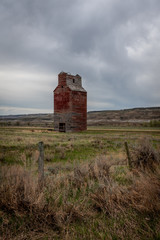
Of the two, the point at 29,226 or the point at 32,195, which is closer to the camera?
the point at 29,226

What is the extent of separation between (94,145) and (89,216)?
14321 millimetres

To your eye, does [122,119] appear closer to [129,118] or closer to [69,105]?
[129,118]

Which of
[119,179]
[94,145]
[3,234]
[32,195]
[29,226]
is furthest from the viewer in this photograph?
[94,145]

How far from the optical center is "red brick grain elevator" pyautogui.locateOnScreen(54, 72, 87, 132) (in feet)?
105

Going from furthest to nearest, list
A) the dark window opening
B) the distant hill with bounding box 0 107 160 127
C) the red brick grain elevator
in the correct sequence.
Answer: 1. the distant hill with bounding box 0 107 160 127
2. the dark window opening
3. the red brick grain elevator

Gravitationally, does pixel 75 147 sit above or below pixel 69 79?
below

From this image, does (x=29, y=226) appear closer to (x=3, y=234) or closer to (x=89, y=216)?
(x=3, y=234)

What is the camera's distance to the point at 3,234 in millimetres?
3146

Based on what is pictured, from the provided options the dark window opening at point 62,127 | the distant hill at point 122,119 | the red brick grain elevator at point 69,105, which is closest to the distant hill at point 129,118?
the distant hill at point 122,119


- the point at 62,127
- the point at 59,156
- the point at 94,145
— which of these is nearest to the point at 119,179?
the point at 59,156

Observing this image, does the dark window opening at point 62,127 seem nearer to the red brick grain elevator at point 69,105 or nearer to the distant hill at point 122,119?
the red brick grain elevator at point 69,105

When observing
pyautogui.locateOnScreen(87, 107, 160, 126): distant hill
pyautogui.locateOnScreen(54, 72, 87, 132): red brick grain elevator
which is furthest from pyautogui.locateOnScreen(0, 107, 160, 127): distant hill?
pyautogui.locateOnScreen(54, 72, 87, 132): red brick grain elevator

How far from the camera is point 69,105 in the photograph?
1257 inches

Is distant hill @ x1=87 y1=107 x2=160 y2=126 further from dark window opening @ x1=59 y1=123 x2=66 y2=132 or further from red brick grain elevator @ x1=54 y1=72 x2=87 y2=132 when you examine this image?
dark window opening @ x1=59 y1=123 x2=66 y2=132
